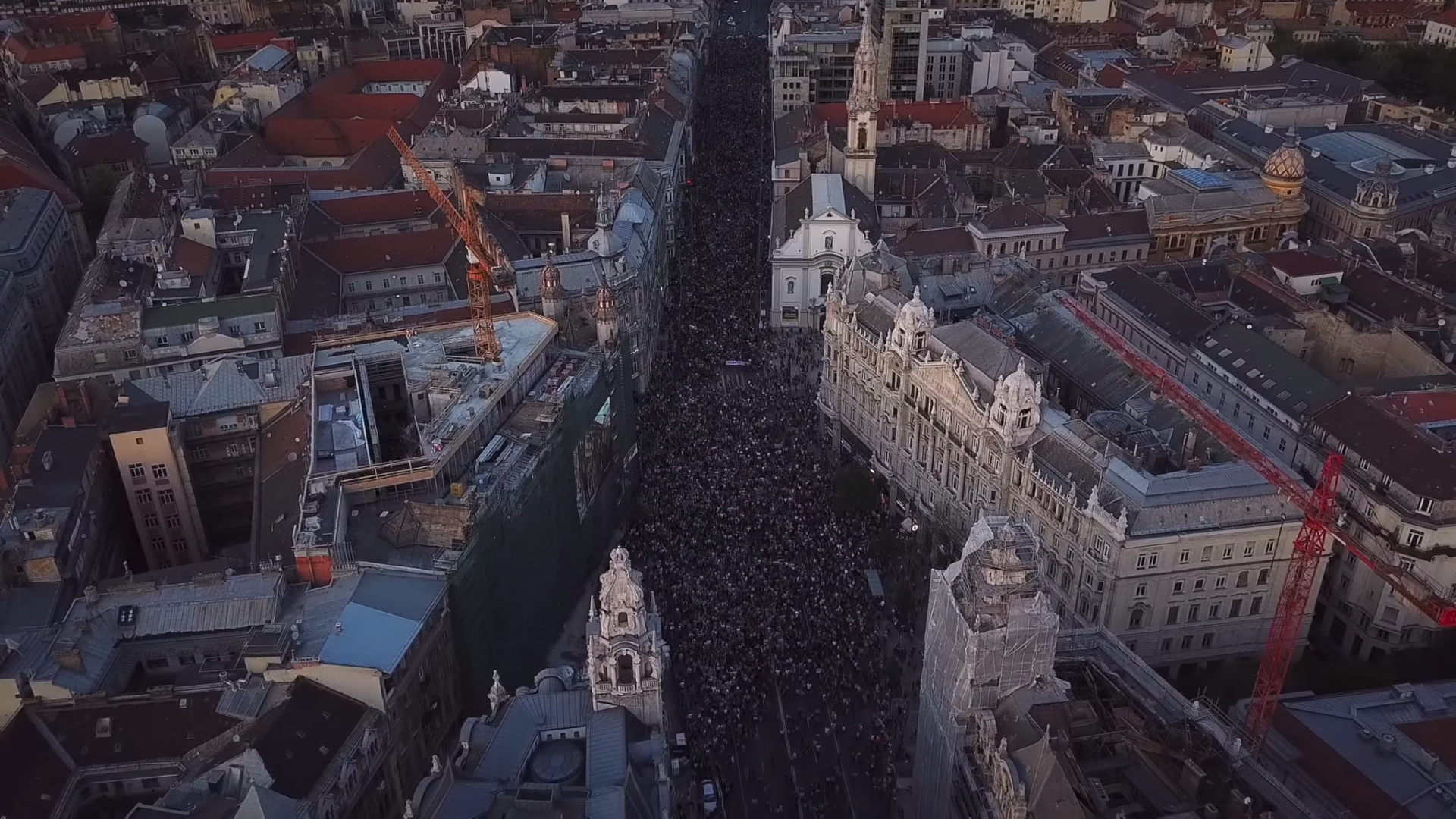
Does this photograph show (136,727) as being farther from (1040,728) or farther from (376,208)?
(376,208)

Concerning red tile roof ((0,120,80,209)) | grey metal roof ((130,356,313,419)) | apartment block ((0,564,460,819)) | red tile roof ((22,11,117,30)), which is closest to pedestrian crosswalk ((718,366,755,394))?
grey metal roof ((130,356,313,419))

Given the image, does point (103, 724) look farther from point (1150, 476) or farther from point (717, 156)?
point (717, 156)

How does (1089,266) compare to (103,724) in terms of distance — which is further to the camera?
(1089,266)

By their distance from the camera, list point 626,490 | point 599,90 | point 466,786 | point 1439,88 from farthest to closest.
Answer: point 1439,88 → point 599,90 → point 626,490 → point 466,786

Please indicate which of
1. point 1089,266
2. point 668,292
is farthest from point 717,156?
point 1089,266

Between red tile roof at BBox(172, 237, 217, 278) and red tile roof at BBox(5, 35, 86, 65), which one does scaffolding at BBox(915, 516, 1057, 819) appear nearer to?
red tile roof at BBox(172, 237, 217, 278)

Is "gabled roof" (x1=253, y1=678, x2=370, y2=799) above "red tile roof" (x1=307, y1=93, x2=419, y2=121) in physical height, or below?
below

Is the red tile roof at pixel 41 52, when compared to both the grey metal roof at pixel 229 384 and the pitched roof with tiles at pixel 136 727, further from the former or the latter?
the pitched roof with tiles at pixel 136 727
